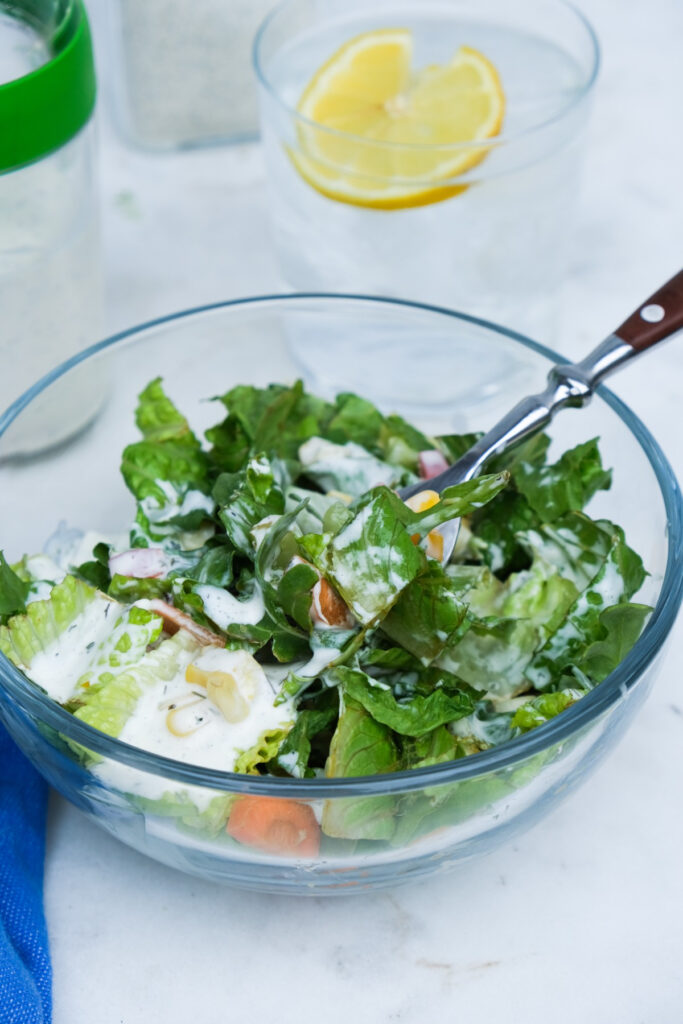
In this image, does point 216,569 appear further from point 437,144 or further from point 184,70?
point 184,70

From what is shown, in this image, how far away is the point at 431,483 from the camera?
1184 millimetres

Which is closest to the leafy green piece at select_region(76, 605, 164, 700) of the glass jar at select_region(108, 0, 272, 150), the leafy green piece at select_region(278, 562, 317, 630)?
the leafy green piece at select_region(278, 562, 317, 630)

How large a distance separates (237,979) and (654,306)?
0.71m

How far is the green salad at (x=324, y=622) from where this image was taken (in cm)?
96

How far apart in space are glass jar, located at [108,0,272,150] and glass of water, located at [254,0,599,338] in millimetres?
154

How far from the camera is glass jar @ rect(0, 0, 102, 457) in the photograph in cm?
125

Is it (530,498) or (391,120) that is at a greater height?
(391,120)

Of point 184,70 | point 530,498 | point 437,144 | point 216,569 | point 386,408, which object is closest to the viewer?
point 216,569

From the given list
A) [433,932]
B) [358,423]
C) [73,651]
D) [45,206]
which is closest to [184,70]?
[45,206]

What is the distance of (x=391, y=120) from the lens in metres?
1.50

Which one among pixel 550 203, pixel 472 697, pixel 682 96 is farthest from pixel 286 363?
pixel 682 96

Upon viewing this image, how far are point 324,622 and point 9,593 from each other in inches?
11.4

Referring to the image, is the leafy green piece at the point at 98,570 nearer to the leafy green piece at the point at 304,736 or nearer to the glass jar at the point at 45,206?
the glass jar at the point at 45,206

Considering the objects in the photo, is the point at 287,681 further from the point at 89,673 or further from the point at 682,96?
the point at 682,96
